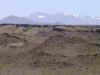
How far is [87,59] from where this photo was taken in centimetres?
276

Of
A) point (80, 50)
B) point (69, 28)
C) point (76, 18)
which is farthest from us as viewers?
point (76, 18)

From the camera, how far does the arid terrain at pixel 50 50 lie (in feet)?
8.73

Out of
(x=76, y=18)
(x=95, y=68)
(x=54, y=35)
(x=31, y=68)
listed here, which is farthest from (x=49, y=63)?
(x=76, y=18)

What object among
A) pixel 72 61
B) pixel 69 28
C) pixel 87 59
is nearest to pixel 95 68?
pixel 87 59

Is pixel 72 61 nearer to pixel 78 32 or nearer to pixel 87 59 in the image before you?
pixel 87 59

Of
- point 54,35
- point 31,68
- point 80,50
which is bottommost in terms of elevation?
point 31,68

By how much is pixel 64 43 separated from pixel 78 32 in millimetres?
339

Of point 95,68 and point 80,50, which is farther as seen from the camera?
point 80,50

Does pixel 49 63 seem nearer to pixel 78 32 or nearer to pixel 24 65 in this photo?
pixel 24 65

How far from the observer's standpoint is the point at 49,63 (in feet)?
8.96

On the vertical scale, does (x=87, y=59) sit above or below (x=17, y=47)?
below

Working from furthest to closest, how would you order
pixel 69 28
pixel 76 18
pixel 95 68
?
pixel 76 18 → pixel 69 28 → pixel 95 68

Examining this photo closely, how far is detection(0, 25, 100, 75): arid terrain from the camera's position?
2662mm

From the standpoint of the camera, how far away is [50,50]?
2.86 metres
